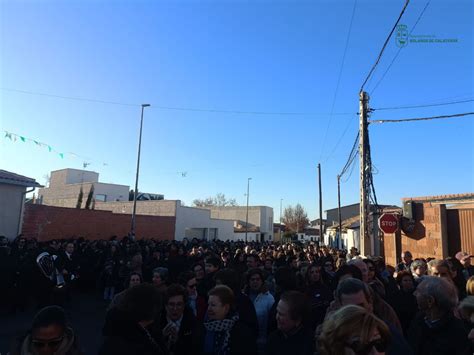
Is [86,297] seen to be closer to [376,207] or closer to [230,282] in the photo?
[230,282]

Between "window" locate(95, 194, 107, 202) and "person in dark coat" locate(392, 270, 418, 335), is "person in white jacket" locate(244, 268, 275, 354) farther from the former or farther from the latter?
"window" locate(95, 194, 107, 202)

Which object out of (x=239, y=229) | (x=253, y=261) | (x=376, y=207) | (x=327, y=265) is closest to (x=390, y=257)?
(x=376, y=207)

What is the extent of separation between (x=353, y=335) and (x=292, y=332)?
1.48 meters

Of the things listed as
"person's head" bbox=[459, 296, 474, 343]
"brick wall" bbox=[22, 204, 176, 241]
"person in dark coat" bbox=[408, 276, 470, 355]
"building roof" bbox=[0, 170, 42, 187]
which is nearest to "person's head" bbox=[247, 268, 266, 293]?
"person in dark coat" bbox=[408, 276, 470, 355]

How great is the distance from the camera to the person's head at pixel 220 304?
11.5 feet

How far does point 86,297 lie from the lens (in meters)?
12.2

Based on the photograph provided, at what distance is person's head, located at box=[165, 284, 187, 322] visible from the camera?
3836mm

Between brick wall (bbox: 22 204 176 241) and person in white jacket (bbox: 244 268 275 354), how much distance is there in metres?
18.7

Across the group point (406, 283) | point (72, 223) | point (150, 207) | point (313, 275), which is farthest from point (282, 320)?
point (150, 207)

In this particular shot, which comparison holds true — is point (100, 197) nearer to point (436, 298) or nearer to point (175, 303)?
point (175, 303)

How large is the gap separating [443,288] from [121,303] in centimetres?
286

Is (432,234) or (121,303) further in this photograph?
(432,234)

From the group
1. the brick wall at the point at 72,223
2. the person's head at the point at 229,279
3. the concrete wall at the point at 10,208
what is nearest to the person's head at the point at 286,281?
the person's head at the point at 229,279

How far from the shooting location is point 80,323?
28.3ft
